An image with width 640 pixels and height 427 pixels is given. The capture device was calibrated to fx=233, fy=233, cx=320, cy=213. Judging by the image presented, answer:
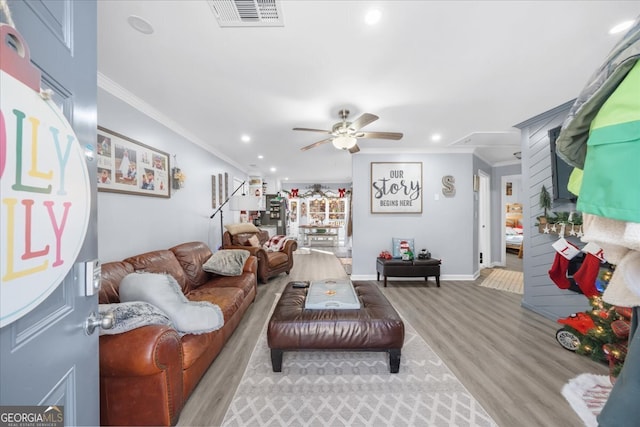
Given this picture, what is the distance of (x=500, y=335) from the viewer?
2.29 metres

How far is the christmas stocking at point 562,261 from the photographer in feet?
7.84

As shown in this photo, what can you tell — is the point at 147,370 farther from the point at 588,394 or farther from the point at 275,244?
the point at 275,244

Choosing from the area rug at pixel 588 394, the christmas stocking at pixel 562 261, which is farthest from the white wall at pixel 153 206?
the christmas stocking at pixel 562 261

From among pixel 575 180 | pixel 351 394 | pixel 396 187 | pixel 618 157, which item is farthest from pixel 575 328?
pixel 396 187

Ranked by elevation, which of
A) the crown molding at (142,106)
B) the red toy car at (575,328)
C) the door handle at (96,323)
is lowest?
the red toy car at (575,328)

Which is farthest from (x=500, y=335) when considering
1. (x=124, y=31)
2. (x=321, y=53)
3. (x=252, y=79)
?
(x=124, y=31)

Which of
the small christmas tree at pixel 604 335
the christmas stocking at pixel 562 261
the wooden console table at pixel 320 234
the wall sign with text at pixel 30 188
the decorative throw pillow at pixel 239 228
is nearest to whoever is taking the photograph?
the wall sign with text at pixel 30 188

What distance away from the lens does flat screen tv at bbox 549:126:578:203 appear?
8.13 ft

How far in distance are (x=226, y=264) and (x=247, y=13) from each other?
8.09ft

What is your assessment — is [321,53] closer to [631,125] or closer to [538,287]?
[631,125]

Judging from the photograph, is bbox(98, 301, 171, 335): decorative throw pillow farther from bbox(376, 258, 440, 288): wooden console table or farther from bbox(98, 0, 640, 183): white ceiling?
bbox(376, 258, 440, 288): wooden console table

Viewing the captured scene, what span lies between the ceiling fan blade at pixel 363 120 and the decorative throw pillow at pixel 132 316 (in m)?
2.26

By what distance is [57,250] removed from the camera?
0.55 meters

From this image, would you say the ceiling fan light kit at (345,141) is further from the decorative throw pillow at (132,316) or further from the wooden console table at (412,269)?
the decorative throw pillow at (132,316)
